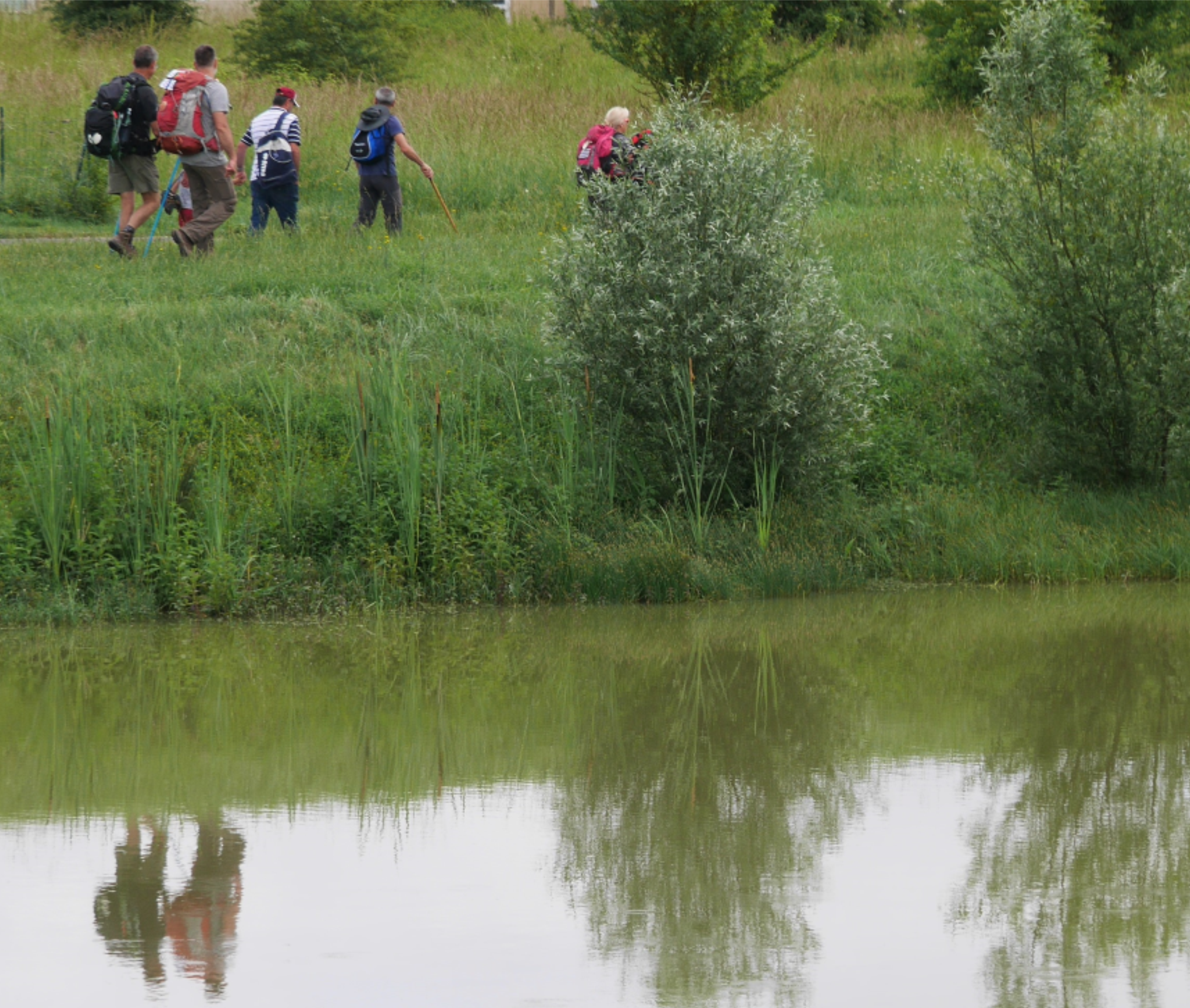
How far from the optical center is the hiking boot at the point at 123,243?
16.0 metres

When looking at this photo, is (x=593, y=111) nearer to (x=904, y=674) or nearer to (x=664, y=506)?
(x=664, y=506)

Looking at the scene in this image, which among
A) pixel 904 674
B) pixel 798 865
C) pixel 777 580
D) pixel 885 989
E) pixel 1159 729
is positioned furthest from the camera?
pixel 777 580

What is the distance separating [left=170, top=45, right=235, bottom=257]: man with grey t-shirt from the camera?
1538cm

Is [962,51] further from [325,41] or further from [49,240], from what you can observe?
[49,240]

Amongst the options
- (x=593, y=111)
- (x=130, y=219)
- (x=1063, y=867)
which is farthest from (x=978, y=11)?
(x=1063, y=867)

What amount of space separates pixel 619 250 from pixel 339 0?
19315mm

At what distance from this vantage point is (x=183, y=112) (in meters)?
15.3

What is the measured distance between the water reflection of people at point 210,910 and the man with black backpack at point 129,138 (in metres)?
10.9

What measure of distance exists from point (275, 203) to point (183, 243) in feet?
5.76

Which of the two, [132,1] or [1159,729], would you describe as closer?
[1159,729]

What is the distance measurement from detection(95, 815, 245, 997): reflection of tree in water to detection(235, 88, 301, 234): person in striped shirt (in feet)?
36.2

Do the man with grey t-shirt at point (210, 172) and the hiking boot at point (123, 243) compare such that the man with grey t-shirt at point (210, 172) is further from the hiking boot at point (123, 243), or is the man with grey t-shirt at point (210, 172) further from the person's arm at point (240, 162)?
the hiking boot at point (123, 243)

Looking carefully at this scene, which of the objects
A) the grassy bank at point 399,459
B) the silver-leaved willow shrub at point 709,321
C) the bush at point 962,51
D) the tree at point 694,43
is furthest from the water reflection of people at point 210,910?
the bush at point 962,51

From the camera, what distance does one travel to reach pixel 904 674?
9.40 meters
